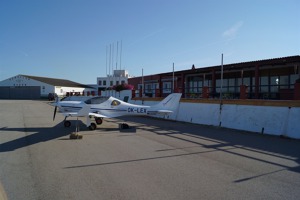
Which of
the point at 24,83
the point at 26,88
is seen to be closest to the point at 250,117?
the point at 26,88

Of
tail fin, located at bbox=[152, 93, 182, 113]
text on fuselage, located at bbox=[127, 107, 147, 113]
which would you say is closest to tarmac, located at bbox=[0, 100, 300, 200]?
text on fuselage, located at bbox=[127, 107, 147, 113]

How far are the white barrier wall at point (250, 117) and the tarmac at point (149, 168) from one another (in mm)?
912

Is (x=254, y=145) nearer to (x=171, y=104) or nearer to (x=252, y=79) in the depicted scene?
(x=171, y=104)

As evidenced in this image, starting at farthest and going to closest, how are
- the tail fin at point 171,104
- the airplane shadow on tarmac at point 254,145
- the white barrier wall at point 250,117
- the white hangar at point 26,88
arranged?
the white hangar at point 26,88 → the tail fin at point 171,104 → the white barrier wall at point 250,117 → the airplane shadow on tarmac at point 254,145

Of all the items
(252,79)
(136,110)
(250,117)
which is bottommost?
(250,117)

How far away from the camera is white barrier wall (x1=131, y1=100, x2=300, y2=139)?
12.3 metres

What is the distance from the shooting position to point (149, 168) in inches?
278

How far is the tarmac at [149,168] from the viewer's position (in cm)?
534

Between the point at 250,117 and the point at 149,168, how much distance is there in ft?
28.7

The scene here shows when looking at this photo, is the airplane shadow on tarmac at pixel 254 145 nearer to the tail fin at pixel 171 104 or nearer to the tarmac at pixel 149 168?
the tarmac at pixel 149 168

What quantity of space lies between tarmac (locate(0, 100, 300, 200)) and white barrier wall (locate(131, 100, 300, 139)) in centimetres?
91

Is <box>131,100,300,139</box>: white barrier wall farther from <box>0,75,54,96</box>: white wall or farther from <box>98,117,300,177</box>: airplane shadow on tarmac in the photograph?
<box>0,75,54,96</box>: white wall

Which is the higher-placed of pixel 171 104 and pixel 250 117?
pixel 171 104

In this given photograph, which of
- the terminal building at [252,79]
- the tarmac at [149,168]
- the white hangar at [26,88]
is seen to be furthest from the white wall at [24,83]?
the tarmac at [149,168]
